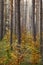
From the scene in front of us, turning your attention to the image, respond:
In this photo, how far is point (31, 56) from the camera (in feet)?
20.7

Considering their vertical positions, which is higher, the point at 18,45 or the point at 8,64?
the point at 18,45

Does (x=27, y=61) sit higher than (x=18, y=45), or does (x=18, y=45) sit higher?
(x=18, y=45)

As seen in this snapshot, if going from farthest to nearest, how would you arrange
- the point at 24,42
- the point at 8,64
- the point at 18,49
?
the point at 24,42, the point at 18,49, the point at 8,64

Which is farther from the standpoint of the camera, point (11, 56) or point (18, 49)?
point (18, 49)

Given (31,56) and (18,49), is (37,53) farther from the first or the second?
(18,49)

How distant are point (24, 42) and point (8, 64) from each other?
240cm

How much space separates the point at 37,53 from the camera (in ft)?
20.5

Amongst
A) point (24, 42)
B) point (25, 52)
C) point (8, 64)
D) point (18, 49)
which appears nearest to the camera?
point (8, 64)

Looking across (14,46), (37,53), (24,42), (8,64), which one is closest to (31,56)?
(37,53)

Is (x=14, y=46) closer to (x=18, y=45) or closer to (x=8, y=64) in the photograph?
(x=18, y=45)

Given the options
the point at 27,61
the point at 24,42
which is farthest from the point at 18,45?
the point at 24,42

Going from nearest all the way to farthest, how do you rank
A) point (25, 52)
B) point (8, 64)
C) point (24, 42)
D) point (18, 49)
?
1. point (8, 64)
2. point (18, 49)
3. point (25, 52)
4. point (24, 42)

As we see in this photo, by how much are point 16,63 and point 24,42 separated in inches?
91.5

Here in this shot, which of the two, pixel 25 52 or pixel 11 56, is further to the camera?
pixel 25 52
